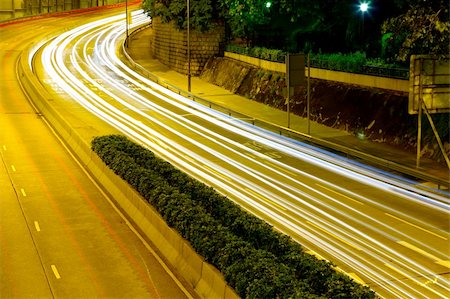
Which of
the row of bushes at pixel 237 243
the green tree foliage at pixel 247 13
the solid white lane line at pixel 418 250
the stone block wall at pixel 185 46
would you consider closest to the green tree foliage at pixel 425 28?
the solid white lane line at pixel 418 250

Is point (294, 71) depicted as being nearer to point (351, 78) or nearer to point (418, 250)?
point (351, 78)

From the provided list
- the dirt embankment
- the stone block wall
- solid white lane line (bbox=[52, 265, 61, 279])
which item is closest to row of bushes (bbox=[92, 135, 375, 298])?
solid white lane line (bbox=[52, 265, 61, 279])

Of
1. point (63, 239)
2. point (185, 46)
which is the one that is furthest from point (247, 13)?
point (63, 239)

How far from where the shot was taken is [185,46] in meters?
66.4

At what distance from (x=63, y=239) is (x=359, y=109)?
22440 mm

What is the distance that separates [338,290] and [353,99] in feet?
91.8

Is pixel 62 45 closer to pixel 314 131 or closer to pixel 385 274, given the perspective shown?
pixel 314 131

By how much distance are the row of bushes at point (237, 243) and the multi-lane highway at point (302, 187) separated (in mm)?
2403

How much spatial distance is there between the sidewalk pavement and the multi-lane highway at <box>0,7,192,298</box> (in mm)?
13903

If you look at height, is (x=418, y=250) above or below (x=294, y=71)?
below

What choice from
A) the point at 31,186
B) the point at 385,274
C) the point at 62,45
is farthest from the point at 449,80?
the point at 62,45

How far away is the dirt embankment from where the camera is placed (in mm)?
34656

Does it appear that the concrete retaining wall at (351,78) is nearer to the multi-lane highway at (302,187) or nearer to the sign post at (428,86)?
the multi-lane highway at (302,187)

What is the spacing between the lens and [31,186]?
29.8 m
